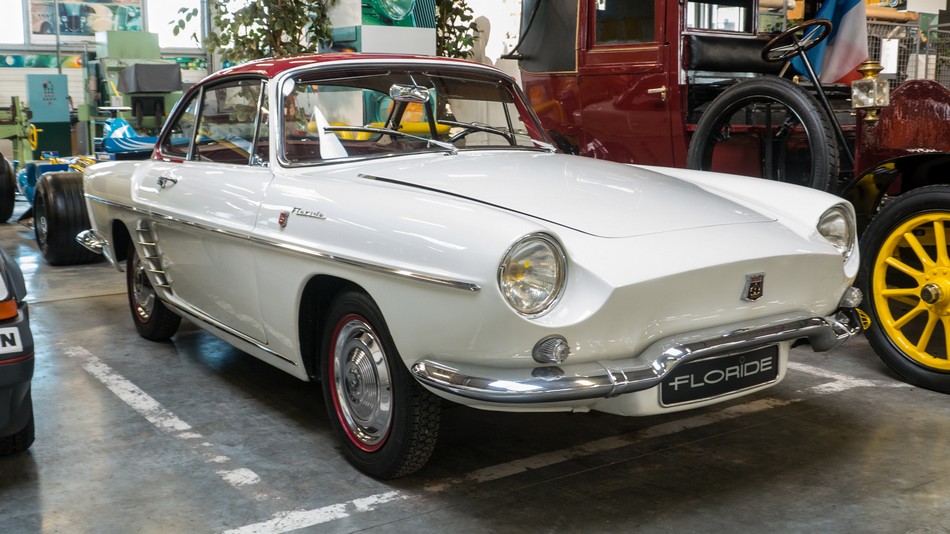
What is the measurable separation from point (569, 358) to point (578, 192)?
711 mm

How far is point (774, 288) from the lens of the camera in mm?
2791

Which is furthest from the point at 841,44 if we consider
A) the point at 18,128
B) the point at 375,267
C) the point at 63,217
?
the point at 18,128

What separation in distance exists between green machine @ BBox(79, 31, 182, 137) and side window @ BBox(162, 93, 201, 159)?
5.62m

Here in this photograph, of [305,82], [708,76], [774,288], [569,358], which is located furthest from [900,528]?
[708,76]

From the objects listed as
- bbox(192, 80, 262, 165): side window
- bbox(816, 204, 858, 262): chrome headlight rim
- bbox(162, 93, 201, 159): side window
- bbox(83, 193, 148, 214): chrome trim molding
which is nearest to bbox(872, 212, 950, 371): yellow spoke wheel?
bbox(816, 204, 858, 262): chrome headlight rim

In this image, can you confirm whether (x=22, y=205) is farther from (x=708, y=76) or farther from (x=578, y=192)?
(x=578, y=192)

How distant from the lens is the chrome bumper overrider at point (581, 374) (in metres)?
2.39

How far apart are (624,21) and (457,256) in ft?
10.7

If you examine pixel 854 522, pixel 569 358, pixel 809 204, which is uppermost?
pixel 809 204

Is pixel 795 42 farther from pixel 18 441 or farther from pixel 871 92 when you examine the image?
pixel 18 441

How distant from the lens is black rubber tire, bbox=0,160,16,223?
29.9 ft

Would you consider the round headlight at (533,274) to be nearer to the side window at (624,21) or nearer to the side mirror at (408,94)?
the side mirror at (408,94)

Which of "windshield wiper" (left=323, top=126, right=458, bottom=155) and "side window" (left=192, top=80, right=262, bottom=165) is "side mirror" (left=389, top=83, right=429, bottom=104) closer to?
"windshield wiper" (left=323, top=126, right=458, bottom=155)

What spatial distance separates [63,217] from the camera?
695 cm
